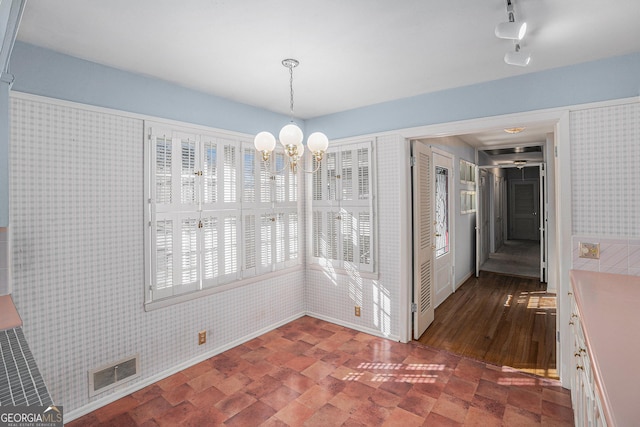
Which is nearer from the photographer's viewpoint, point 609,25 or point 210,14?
point 210,14

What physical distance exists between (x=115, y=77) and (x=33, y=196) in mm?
1045

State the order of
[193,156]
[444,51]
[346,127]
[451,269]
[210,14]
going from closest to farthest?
[210,14]
[444,51]
[193,156]
[346,127]
[451,269]

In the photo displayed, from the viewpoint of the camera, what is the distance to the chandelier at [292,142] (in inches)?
84.4

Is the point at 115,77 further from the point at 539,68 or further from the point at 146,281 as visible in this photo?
the point at 539,68

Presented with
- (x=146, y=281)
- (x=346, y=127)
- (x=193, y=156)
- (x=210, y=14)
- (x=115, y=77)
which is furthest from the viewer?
(x=346, y=127)

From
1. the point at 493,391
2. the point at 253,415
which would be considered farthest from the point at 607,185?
the point at 253,415

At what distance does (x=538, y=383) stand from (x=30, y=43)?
14.4ft

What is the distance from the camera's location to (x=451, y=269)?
5.00m

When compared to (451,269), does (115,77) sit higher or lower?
higher

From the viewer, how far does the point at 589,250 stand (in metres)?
2.46

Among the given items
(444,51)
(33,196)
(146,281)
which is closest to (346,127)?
(444,51)

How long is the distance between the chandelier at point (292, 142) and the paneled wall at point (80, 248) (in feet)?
3.60

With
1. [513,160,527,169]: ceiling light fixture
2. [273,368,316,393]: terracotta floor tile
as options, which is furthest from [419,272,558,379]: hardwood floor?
[513,160,527,169]: ceiling light fixture

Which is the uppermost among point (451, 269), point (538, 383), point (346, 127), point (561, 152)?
A: point (346, 127)
